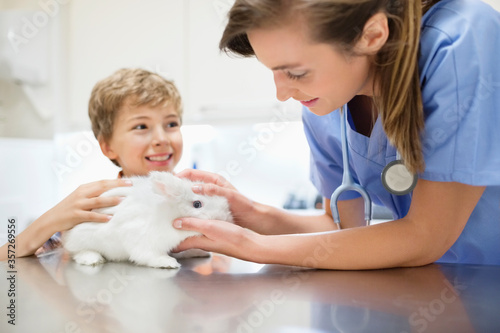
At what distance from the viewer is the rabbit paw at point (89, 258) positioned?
2.90 ft

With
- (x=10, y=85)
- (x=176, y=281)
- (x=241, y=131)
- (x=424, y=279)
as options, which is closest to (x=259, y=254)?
(x=176, y=281)

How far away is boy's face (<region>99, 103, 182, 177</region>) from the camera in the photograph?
133 centimetres

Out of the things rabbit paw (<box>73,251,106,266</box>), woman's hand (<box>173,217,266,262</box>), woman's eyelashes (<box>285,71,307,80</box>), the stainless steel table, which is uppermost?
woman's eyelashes (<box>285,71,307,80</box>)

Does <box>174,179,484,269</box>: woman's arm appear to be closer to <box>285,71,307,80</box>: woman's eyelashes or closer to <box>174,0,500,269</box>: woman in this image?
<box>174,0,500,269</box>: woman

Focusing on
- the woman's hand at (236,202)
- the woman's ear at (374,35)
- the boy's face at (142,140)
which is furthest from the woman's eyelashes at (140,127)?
the woman's ear at (374,35)

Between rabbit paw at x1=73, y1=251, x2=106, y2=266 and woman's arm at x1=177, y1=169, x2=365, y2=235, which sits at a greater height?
woman's arm at x1=177, y1=169, x2=365, y2=235

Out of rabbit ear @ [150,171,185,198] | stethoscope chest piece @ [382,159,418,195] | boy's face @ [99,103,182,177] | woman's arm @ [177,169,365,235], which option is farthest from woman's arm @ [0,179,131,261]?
stethoscope chest piece @ [382,159,418,195]

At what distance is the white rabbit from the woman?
0.41ft

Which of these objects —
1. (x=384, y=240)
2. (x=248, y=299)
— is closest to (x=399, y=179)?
(x=384, y=240)

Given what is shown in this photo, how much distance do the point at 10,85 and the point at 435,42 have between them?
9.31 ft

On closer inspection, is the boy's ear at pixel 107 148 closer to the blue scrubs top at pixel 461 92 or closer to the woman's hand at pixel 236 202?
the woman's hand at pixel 236 202

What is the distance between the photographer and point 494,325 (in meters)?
0.50

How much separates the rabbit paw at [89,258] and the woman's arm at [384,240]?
0.93 feet

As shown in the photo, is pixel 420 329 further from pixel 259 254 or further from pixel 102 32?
pixel 102 32
